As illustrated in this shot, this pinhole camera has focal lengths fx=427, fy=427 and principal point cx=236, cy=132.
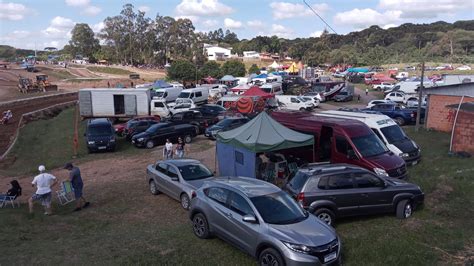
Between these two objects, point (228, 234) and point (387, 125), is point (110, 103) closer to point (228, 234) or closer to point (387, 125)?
point (387, 125)

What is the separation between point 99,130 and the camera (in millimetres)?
24312

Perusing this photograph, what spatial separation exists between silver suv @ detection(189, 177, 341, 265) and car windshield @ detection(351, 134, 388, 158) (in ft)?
19.9

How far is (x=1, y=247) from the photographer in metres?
9.55

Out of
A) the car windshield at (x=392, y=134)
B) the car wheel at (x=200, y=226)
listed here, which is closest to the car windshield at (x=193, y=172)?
the car wheel at (x=200, y=226)

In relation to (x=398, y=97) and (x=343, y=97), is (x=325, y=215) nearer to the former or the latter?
(x=398, y=97)

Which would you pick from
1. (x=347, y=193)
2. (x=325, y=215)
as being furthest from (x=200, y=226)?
(x=347, y=193)

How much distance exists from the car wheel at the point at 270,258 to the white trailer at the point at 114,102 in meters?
26.8

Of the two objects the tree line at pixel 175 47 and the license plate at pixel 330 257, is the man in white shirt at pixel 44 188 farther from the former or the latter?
the tree line at pixel 175 47

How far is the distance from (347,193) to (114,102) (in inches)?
1052

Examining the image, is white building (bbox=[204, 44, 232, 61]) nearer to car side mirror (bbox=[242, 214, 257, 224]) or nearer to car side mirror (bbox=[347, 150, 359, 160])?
car side mirror (bbox=[347, 150, 359, 160])

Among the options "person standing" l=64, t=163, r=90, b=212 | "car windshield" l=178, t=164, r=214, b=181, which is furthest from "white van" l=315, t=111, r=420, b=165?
"person standing" l=64, t=163, r=90, b=212

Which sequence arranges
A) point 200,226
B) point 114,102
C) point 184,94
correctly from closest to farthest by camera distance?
point 200,226
point 114,102
point 184,94

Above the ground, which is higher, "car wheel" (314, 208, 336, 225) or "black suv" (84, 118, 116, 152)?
"car wheel" (314, 208, 336, 225)

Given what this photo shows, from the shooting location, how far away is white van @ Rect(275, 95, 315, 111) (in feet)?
124
